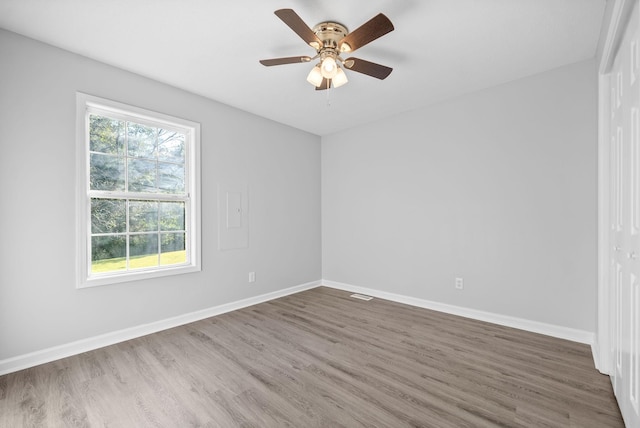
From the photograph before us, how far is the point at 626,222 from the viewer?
167cm

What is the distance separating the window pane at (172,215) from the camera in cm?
329

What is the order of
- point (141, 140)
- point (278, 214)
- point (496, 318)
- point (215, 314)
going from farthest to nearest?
point (278, 214), point (215, 314), point (496, 318), point (141, 140)

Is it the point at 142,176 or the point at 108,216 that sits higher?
the point at 142,176

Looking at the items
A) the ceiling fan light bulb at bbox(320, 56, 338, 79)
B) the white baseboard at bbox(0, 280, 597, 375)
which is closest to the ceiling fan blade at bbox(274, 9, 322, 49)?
the ceiling fan light bulb at bbox(320, 56, 338, 79)

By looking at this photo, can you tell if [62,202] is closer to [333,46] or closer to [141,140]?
[141,140]

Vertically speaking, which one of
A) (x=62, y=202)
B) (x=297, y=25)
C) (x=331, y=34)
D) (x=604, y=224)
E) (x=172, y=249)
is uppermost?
(x=331, y=34)

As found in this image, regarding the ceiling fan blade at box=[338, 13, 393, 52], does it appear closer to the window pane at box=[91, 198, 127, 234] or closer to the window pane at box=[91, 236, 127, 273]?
the window pane at box=[91, 198, 127, 234]

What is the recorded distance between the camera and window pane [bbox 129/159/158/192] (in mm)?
3055

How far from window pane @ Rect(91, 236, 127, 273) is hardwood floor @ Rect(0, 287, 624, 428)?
756 mm

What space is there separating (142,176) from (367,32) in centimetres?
263

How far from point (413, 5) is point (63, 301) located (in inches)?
144

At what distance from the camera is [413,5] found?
6.67 feet

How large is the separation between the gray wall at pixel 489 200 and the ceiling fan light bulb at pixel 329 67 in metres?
2.04

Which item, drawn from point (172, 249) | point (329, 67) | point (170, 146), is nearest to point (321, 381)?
point (172, 249)
